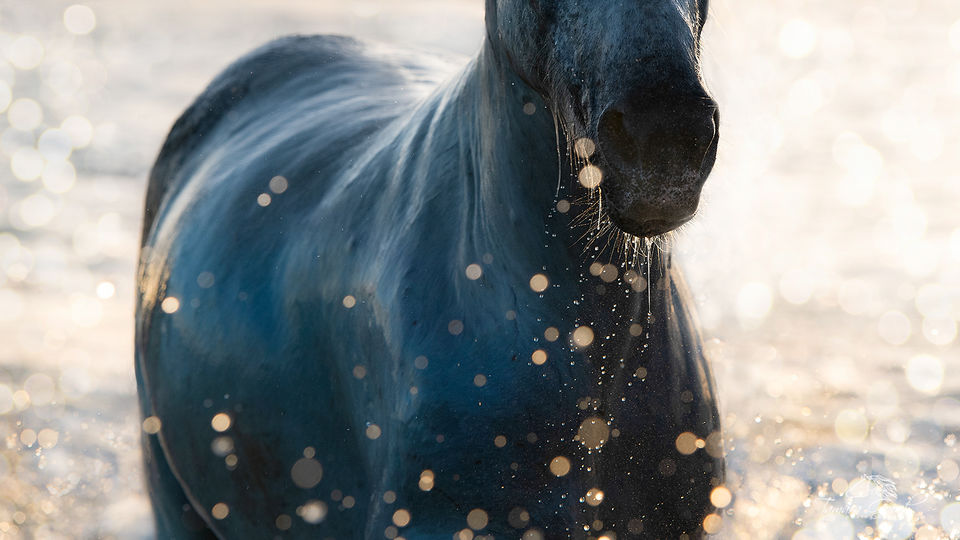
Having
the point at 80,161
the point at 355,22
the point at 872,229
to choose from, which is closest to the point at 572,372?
the point at 872,229

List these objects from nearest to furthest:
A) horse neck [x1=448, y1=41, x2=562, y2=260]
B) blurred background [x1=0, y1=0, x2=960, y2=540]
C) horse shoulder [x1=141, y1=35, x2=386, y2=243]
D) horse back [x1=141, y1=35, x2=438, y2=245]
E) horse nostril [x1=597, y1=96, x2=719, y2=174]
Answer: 1. horse nostril [x1=597, y1=96, x2=719, y2=174]
2. horse neck [x1=448, y1=41, x2=562, y2=260]
3. horse back [x1=141, y1=35, x2=438, y2=245]
4. horse shoulder [x1=141, y1=35, x2=386, y2=243]
5. blurred background [x1=0, y1=0, x2=960, y2=540]

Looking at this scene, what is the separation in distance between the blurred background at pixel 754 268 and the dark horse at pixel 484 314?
24 centimetres

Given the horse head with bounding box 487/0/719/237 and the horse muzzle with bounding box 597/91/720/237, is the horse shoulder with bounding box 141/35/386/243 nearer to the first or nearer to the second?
the horse head with bounding box 487/0/719/237

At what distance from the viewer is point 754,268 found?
23.8 ft

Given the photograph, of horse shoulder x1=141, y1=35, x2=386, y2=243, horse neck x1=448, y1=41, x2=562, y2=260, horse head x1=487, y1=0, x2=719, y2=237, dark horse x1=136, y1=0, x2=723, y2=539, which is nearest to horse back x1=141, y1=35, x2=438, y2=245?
horse shoulder x1=141, y1=35, x2=386, y2=243

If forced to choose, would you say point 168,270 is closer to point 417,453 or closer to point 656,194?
point 417,453

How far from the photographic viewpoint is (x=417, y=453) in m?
1.92

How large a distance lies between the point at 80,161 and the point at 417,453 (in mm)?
8187

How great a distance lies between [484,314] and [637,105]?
54cm

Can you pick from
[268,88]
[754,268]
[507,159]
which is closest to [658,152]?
[507,159]

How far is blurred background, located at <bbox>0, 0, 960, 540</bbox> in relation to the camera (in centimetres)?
453

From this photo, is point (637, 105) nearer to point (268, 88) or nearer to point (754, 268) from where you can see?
point (268, 88)

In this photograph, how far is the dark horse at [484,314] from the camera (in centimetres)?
162

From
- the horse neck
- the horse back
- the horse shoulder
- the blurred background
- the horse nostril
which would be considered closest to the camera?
the horse nostril
